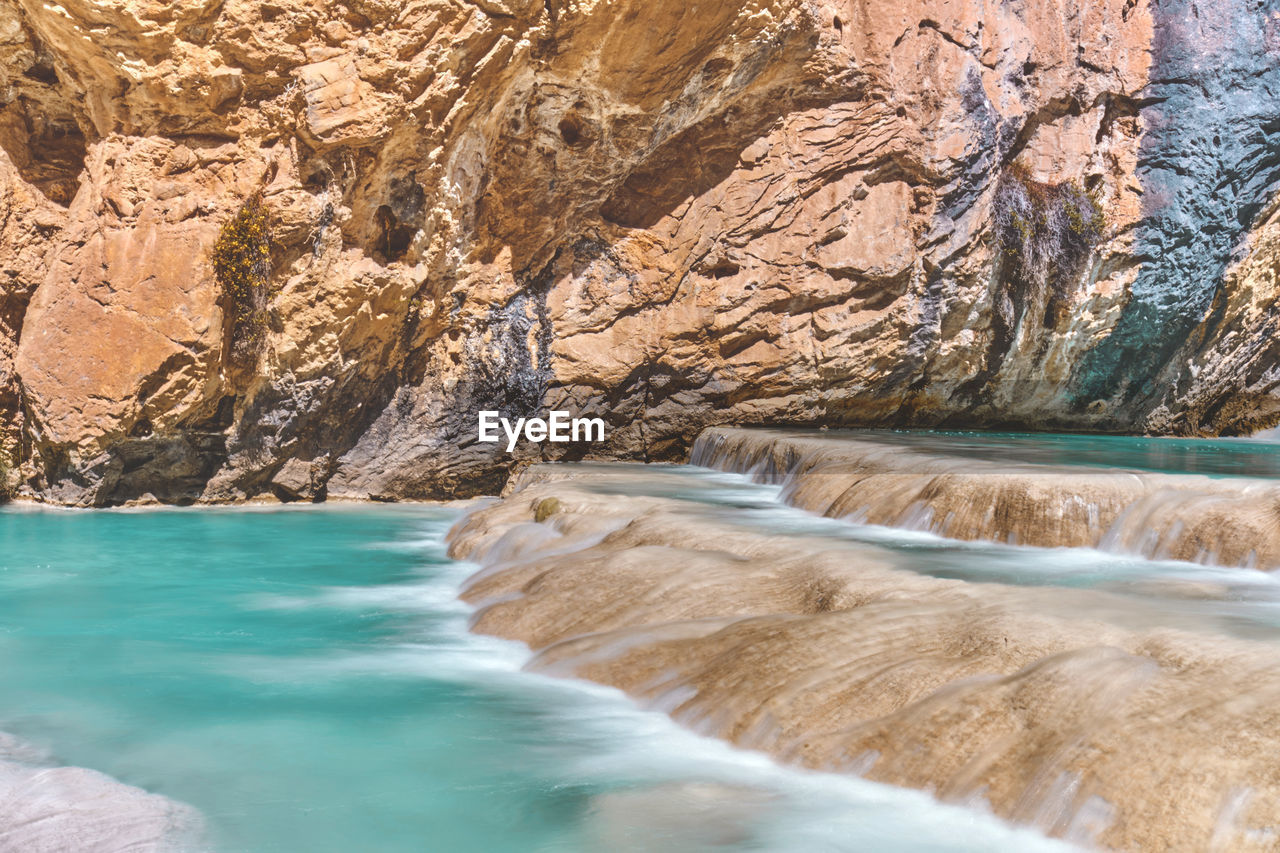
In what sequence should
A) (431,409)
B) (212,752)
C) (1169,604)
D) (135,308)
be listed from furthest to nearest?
1. (431,409)
2. (135,308)
3. (1169,604)
4. (212,752)

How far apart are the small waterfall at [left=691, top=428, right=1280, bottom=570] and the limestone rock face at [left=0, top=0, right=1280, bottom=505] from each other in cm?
549

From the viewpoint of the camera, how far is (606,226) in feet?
47.2

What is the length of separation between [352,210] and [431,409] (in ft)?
8.83

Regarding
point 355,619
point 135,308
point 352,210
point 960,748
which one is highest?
point 352,210

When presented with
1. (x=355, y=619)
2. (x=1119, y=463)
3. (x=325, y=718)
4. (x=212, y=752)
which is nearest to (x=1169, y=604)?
(x=325, y=718)

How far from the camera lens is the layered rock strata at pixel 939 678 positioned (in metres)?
3.21

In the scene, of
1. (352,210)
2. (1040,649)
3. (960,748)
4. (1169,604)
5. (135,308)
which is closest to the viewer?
(960,748)

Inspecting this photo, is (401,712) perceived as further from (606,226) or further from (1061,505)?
(606,226)

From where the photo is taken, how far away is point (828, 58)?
1434 cm

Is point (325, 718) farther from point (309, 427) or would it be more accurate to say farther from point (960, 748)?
point (309, 427)

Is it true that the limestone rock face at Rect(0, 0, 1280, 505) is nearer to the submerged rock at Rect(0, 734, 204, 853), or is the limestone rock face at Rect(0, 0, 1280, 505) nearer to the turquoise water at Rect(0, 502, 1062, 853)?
the turquoise water at Rect(0, 502, 1062, 853)

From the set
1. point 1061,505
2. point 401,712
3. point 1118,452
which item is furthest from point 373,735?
point 1118,452

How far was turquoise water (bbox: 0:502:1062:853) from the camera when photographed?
11.7 feet

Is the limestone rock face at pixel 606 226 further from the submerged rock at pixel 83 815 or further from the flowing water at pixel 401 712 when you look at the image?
the submerged rock at pixel 83 815
